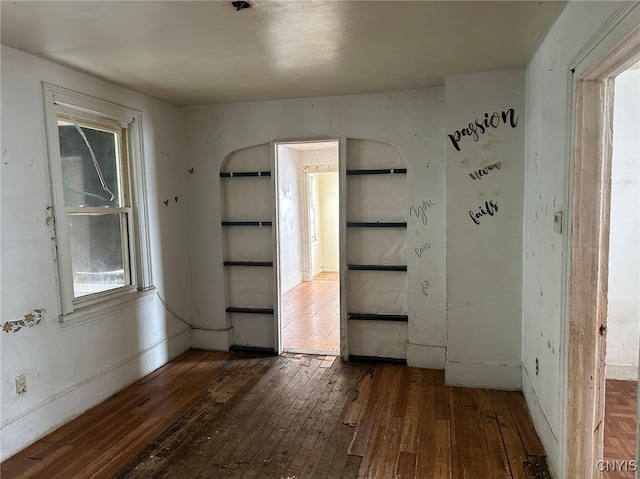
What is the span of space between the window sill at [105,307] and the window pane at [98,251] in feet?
0.37

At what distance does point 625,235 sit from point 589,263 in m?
1.92

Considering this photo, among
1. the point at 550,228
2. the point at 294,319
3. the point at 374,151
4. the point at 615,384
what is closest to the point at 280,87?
the point at 374,151

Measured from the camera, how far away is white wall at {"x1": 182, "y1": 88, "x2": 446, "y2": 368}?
12.1 ft

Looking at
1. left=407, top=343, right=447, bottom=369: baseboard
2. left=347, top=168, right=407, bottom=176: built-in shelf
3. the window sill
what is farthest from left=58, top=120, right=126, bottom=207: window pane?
left=407, top=343, right=447, bottom=369: baseboard

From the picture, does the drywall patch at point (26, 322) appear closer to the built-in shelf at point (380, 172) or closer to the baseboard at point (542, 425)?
the built-in shelf at point (380, 172)

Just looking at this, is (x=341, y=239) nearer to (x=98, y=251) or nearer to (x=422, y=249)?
(x=422, y=249)

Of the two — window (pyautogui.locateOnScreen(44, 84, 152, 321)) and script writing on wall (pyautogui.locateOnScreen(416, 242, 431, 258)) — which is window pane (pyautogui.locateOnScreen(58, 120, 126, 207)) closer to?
window (pyautogui.locateOnScreen(44, 84, 152, 321))

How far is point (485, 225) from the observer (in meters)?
3.29

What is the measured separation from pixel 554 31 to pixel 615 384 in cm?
270

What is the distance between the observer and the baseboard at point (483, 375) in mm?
3318

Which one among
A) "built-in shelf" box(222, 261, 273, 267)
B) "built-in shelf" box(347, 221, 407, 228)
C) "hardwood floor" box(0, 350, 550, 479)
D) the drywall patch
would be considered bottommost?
"hardwood floor" box(0, 350, 550, 479)

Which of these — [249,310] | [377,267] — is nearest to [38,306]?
[249,310]

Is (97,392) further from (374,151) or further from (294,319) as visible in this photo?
(374,151)

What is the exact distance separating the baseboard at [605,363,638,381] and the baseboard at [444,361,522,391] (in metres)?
0.85
